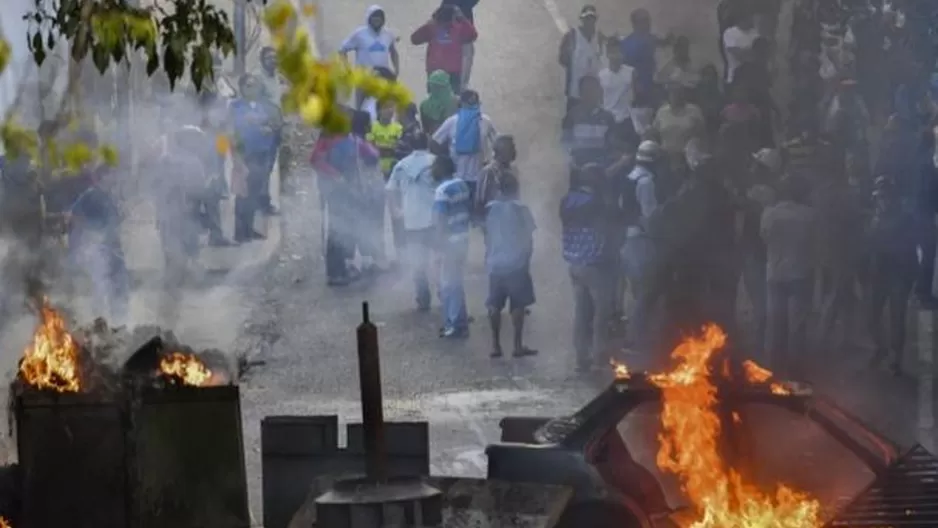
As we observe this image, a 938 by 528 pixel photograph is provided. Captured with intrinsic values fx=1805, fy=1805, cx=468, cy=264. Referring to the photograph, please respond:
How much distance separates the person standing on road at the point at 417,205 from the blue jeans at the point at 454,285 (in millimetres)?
314

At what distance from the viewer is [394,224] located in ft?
55.4

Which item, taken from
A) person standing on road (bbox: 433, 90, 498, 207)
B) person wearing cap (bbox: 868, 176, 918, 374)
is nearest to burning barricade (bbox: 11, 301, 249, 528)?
person wearing cap (bbox: 868, 176, 918, 374)

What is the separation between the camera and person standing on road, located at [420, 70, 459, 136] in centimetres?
1777

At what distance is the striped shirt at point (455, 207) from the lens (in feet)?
51.9

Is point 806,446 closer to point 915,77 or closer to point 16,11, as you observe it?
point 915,77

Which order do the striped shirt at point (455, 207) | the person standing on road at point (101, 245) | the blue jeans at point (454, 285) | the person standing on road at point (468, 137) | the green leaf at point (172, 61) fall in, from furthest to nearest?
1. the person standing on road at point (468, 137)
2. the person standing on road at point (101, 245)
3. the blue jeans at point (454, 285)
4. the striped shirt at point (455, 207)
5. the green leaf at point (172, 61)

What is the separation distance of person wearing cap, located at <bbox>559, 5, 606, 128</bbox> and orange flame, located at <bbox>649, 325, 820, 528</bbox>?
1109 centimetres

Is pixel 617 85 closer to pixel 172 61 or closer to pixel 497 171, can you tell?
pixel 497 171

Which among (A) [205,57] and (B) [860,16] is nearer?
(A) [205,57]

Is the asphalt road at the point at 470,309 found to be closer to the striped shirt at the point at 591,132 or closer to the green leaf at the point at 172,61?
the striped shirt at the point at 591,132

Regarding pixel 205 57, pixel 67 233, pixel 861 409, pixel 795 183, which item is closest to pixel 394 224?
pixel 67 233

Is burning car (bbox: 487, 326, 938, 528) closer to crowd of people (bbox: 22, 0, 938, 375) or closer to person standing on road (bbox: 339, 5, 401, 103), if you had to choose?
crowd of people (bbox: 22, 0, 938, 375)

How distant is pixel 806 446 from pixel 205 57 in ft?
23.5

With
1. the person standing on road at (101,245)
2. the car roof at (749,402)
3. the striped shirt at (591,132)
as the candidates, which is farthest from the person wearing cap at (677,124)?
the car roof at (749,402)
